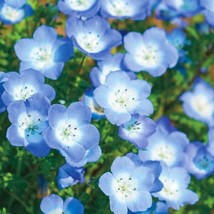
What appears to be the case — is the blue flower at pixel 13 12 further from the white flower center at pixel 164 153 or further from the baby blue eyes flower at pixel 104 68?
the white flower center at pixel 164 153

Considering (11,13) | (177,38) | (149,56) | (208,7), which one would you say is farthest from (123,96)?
(177,38)

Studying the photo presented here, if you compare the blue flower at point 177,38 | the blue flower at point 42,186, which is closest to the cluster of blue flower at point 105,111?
the blue flower at point 177,38

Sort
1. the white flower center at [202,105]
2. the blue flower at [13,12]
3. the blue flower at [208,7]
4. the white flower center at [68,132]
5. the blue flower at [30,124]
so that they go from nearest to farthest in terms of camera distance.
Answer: the blue flower at [30,124] → the white flower center at [68,132] → the blue flower at [13,12] → the blue flower at [208,7] → the white flower center at [202,105]

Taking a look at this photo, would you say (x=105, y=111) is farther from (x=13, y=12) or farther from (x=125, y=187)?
(x=13, y=12)

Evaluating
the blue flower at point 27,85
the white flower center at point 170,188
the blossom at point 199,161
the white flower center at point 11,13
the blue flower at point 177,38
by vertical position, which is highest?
the blue flower at point 27,85

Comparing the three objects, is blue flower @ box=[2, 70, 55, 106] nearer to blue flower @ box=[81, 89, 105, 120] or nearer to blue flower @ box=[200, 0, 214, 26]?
blue flower @ box=[81, 89, 105, 120]

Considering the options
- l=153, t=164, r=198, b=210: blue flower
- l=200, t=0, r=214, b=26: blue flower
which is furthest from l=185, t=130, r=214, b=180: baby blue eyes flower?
l=200, t=0, r=214, b=26: blue flower
